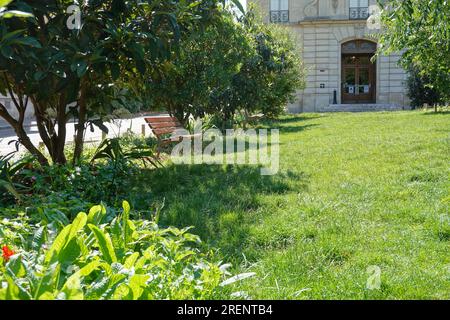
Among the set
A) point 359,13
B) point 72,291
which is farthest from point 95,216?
point 359,13

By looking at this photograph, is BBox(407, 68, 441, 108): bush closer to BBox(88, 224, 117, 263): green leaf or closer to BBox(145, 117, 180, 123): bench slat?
BBox(145, 117, 180, 123): bench slat

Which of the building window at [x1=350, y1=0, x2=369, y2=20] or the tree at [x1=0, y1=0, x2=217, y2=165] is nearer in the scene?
the tree at [x1=0, y1=0, x2=217, y2=165]

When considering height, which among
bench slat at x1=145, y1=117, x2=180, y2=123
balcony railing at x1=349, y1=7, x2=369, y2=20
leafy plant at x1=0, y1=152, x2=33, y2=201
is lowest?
leafy plant at x1=0, y1=152, x2=33, y2=201

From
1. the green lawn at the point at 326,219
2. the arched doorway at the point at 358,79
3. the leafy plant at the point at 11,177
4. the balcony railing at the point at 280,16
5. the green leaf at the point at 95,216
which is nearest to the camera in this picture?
the green lawn at the point at 326,219

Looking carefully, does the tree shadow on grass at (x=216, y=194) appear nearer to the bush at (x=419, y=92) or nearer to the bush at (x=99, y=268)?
the bush at (x=99, y=268)

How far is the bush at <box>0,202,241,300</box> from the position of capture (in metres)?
2.01

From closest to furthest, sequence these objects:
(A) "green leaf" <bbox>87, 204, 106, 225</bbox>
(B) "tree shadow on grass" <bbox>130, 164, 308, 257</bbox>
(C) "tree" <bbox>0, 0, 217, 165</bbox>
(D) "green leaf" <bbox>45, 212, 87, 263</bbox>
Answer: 1. (D) "green leaf" <bbox>45, 212, 87, 263</bbox>
2. (A) "green leaf" <bbox>87, 204, 106, 225</bbox>
3. (B) "tree shadow on grass" <bbox>130, 164, 308, 257</bbox>
4. (C) "tree" <bbox>0, 0, 217, 165</bbox>

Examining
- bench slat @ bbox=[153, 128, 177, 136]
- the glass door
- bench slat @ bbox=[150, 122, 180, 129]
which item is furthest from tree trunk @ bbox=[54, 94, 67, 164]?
the glass door

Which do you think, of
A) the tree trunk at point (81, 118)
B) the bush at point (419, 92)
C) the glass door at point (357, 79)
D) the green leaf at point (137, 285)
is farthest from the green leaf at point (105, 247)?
the glass door at point (357, 79)

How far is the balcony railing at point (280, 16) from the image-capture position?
1425 inches

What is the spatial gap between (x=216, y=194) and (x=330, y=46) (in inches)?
1247

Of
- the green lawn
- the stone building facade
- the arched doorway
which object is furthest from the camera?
the arched doorway

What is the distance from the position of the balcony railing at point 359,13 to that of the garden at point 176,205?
26.7 metres

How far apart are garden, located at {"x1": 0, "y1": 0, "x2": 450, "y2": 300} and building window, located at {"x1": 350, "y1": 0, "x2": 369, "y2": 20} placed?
87.8 feet
